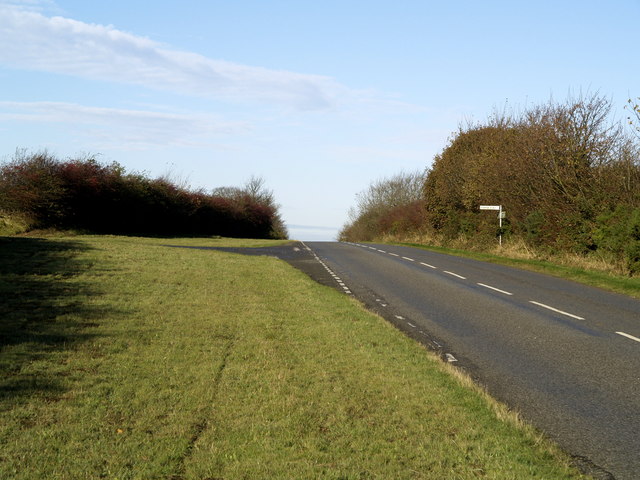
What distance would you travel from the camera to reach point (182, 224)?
52.2 m

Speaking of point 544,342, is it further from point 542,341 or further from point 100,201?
point 100,201

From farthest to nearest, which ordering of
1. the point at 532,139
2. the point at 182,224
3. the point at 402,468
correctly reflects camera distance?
the point at 182,224, the point at 532,139, the point at 402,468

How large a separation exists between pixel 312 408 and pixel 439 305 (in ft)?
27.4

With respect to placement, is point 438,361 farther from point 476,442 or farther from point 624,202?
point 624,202

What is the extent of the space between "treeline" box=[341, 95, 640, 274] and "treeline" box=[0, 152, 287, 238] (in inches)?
882

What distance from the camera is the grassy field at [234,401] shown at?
4508 mm

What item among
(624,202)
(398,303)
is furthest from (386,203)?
(398,303)

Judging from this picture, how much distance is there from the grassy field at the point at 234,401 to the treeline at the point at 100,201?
1038 inches

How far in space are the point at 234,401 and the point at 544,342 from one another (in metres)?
5.83

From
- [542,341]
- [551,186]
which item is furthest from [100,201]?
[542,341]

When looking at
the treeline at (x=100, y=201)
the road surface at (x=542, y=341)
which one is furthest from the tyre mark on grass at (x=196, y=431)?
the treeline at (x=100, y=201)

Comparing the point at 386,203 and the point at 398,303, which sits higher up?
the point at 386,203

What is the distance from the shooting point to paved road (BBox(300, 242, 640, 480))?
18.6ft

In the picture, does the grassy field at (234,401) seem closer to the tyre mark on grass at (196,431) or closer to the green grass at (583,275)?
the tyre mark on grass at (196,431)
